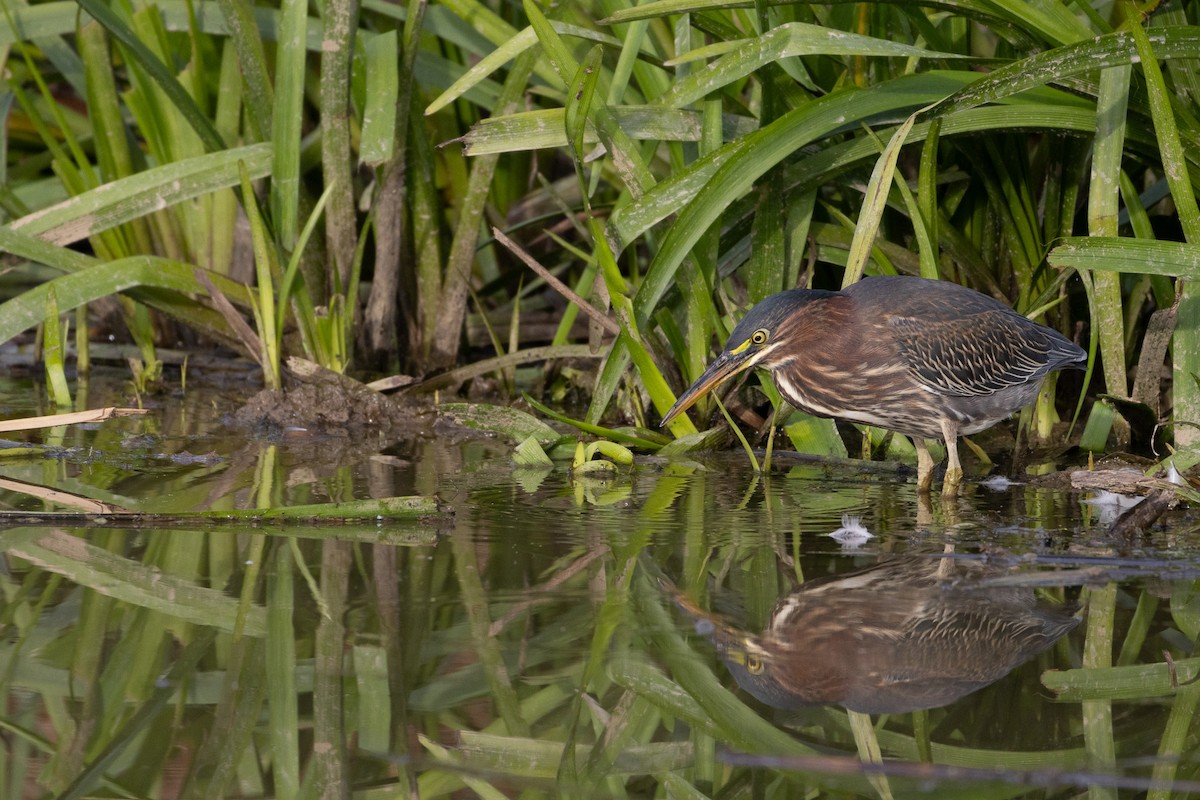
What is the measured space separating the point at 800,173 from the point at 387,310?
2204mm

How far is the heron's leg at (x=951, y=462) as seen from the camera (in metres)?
4.88

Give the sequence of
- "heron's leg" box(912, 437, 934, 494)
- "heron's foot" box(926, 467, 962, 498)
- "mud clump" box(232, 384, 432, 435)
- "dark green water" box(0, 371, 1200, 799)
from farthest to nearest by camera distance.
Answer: "mud clump" box(232, 384, 432, 435), "heron's leg" box(912, 437, 934, 494), "heron's foot" box(926, 467, 962, 498), "dark green water" box(0, 371, 1200, 799)

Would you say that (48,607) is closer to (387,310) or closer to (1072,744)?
(1072,744)

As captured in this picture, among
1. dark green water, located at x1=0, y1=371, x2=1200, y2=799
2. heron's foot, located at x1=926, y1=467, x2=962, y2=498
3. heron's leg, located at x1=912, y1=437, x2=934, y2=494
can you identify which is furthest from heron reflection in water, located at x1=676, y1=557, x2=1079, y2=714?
heron's leg, located at x1=912, y1=437, x2=934, y2=494

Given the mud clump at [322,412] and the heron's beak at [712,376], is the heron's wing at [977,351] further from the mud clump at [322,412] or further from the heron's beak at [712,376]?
the mud clump at [322,412]

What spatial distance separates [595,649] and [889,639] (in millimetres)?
675

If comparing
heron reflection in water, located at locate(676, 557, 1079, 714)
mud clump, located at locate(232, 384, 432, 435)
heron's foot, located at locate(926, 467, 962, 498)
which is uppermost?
mud clump, located at locate(232, 384, 432, 435)

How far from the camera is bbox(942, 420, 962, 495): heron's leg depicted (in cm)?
488

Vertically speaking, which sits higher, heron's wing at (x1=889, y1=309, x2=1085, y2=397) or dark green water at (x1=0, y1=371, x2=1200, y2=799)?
heron's wing at (x1=889, y1=309, x2=1085, y2=397)

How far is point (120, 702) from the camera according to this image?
264 cm

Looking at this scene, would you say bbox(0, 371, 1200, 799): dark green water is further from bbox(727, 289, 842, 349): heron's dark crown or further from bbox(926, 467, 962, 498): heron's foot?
bbox(727, 289, 842, 349): heron's dark crown

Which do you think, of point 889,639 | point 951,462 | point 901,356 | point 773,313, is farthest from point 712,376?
point 889,639

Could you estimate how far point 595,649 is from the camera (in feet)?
9.73

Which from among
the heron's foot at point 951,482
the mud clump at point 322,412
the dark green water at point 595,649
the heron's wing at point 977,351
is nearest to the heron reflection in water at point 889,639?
the dark green water at point 595,649
